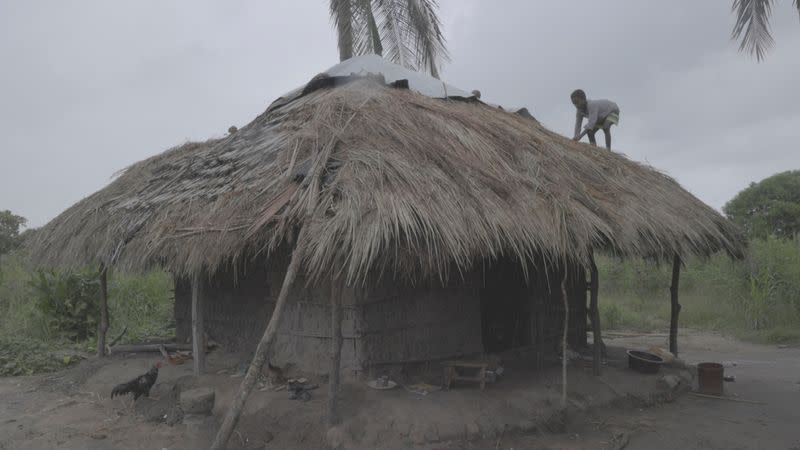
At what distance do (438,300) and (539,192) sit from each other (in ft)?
4.83

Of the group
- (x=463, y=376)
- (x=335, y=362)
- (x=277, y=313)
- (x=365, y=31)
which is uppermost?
(x=365, y=31)

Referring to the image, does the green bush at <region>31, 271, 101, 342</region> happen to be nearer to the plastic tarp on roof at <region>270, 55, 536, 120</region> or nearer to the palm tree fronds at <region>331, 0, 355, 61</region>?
the plastic tarp on roof at <region>270, 55, 536, 120</region>

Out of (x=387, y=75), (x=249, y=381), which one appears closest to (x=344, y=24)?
(x=387, y=75)

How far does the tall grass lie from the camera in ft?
36.7

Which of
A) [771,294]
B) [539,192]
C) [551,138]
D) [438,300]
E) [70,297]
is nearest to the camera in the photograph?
[539,192]

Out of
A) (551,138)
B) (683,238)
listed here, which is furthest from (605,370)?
(551,138)

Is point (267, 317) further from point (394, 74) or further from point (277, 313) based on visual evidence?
point (394, 74)

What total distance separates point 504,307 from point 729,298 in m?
7.99

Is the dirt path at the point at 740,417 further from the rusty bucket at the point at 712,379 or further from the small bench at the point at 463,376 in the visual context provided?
the small bench at the point at 463,376

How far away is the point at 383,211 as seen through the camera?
414 centimetres

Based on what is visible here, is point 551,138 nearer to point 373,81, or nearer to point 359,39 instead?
point 373,81

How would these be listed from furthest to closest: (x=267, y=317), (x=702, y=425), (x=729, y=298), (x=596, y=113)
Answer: (x=729, y=298) → (x=596, y=113) → (x=267, y=317) → (x=702, y=425)

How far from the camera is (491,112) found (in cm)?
738

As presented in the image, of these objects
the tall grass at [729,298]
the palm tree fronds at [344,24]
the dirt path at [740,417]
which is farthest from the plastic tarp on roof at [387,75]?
the tall grass at [729,298]
